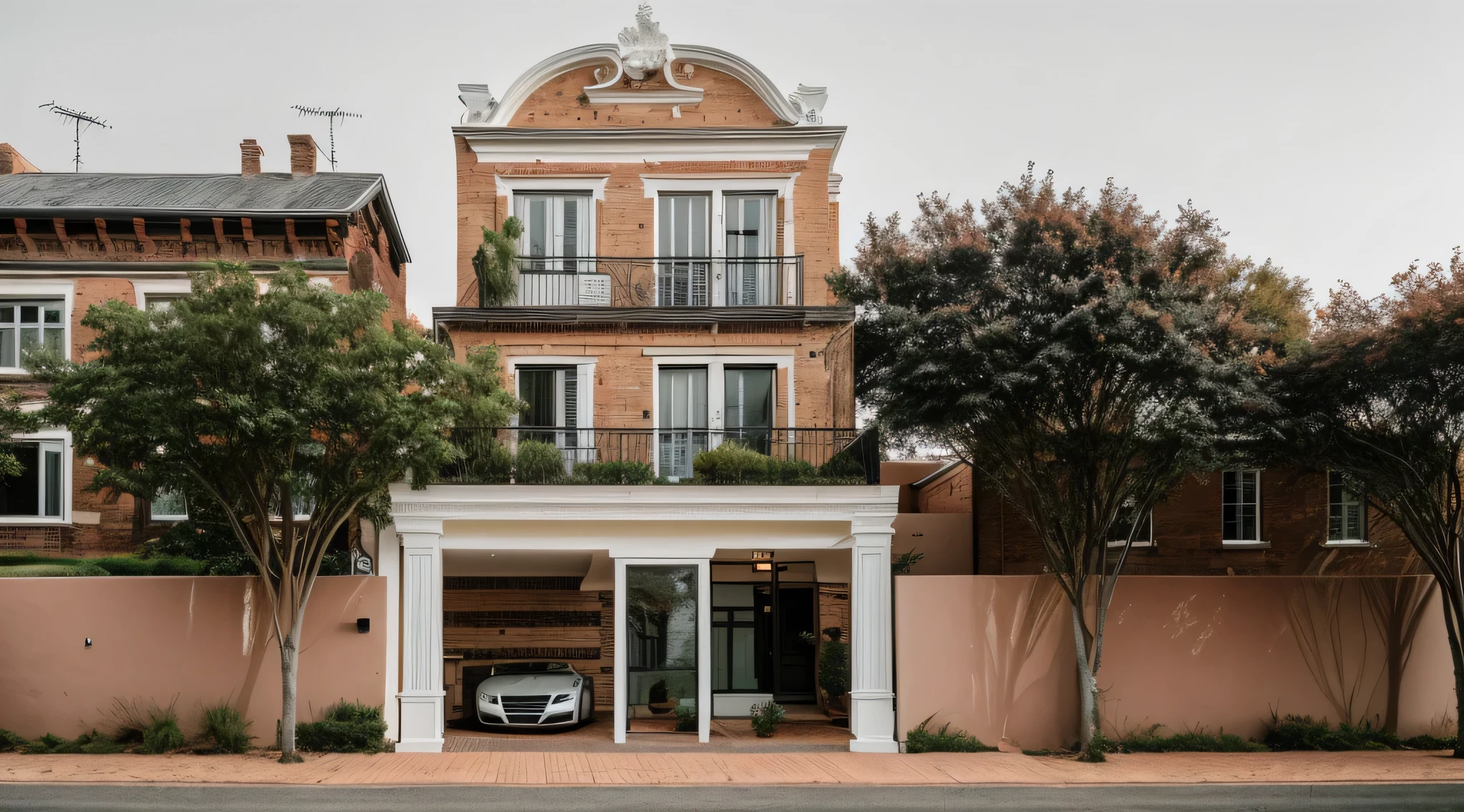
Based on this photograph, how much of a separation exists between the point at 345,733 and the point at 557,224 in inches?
365

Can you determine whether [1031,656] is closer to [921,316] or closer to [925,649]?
[925,649]

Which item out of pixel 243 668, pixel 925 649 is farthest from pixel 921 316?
pixel 243 668

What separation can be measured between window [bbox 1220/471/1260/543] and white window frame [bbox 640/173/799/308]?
32.2ft

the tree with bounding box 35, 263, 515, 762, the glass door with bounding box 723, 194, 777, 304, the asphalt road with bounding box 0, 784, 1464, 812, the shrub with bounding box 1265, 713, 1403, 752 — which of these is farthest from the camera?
the glass door with bounding box 723, 194, 777, 304

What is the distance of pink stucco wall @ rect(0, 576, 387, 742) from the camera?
16.3 metres

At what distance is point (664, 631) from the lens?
1759 cm

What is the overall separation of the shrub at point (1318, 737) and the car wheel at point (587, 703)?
1079 cm

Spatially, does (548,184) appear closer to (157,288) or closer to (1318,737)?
(157,288)

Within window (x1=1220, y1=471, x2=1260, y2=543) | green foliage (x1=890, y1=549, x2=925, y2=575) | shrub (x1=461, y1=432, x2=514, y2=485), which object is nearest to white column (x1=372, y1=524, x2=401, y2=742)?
shrub (x1=461, y1=432, x2=514, y2=485)

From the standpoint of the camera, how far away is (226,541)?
18.3m

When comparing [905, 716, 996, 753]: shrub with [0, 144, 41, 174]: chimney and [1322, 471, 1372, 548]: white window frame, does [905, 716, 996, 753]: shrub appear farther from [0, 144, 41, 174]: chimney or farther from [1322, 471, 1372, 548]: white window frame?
[0, 144, 41, 174]: chimney

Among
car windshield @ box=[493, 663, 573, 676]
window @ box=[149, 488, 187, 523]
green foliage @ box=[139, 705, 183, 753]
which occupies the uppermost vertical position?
window @ box=[149, 488, 187, 523]

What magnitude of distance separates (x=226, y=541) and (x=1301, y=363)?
16.8 meters

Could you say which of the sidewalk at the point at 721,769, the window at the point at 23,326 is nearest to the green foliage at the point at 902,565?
the sidewalk at the point at 721,769
